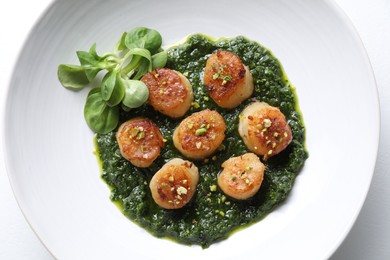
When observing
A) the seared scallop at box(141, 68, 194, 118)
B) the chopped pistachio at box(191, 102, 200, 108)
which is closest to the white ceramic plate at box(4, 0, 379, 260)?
the seared scallop at box(141, 68, 194, 118)

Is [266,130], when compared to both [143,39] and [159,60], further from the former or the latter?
[143,39]

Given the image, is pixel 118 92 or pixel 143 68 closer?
pixel 118 92

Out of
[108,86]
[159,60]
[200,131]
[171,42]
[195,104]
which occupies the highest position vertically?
[171,42]

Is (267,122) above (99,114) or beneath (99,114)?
beneath

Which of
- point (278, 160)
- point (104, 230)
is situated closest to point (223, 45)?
point (278, 160)

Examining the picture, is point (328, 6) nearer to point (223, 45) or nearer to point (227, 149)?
point (223, 45)

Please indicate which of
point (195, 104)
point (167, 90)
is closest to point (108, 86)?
point (167, 90)

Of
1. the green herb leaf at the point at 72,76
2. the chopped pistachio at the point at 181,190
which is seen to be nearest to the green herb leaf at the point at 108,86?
the green herb leaf at the point at 72,76
